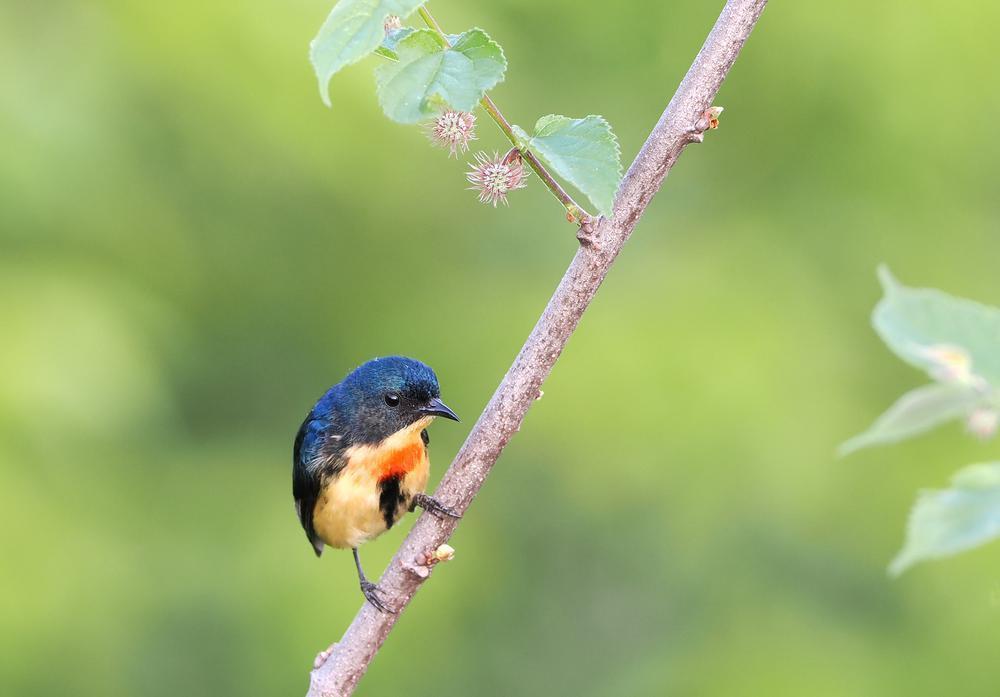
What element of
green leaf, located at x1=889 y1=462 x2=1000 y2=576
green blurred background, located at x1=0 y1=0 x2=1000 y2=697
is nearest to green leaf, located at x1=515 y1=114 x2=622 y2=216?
green leaf, located at x1=889 y1=462 x2=1000 y2=576

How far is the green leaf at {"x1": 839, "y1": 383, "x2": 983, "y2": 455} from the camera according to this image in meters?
1.05

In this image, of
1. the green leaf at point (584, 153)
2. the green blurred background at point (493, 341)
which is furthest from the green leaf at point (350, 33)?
the green blurred background at point (493, 341)

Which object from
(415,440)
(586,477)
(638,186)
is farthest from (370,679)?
(638,186)

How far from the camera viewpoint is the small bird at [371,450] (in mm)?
3967

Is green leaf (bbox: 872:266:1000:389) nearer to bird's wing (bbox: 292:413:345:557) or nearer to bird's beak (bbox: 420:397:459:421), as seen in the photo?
bird's beak (bbox: 420:397:459:421)

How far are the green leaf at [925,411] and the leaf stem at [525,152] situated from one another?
33.6 inches

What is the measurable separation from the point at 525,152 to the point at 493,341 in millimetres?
3872

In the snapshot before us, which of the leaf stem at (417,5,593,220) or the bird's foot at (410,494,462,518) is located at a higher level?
the leaf stem at (417,5,593,220)

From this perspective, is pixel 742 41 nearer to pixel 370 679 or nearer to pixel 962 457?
pixel 962 457

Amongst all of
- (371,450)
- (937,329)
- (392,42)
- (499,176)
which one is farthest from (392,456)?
(937,329)

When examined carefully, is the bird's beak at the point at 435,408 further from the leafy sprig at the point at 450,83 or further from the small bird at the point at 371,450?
the leafy sprig at the point at 450,83

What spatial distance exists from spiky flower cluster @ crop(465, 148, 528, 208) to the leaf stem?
4 cm

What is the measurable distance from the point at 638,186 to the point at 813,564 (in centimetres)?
380

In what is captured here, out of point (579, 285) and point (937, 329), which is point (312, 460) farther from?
point (937, 329)
